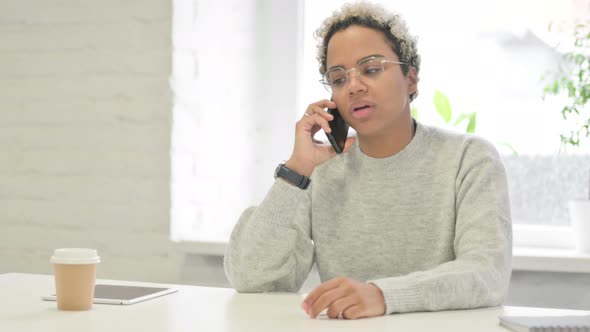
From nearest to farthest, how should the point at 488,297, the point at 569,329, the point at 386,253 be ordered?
the point at 569,329, the point at 488,297, the point at 386,253

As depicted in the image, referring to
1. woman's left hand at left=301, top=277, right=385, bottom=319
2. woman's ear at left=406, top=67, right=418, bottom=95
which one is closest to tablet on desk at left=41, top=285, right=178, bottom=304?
woman's left hand at left=301, top=277, right=385, bottom=319

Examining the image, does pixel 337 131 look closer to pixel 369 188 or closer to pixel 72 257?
pixel 369 188

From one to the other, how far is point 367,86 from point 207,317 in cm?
71

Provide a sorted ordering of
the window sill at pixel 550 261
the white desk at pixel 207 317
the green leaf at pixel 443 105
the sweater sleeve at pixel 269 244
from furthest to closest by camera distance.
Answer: the green leaf at pixel 443 105, the window sill at pixel 550 261, the sweater sleeve at pixel 269 244, the white desk at pixel 207 317

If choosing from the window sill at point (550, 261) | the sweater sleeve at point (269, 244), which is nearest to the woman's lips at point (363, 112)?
the sweater sleeve at point (269, 244)

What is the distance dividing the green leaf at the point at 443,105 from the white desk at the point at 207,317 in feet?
3.74

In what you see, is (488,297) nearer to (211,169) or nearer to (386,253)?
(386,253)

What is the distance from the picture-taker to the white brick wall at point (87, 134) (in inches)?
95.6

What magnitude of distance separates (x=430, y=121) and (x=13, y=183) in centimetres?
131

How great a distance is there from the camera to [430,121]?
2619 millimetres

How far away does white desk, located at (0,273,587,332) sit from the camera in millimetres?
1245

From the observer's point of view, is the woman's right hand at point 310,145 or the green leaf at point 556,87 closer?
the woman's right hand at point 310,145

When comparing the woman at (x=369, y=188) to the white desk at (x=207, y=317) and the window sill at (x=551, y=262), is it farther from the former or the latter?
the window sill at (x=551, y=262)

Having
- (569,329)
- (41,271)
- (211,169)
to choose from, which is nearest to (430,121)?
(211,169)
